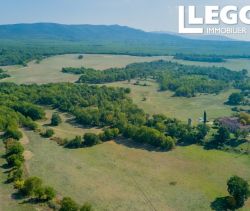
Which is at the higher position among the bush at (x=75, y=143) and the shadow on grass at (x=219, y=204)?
the bush at (x=75, y=143)

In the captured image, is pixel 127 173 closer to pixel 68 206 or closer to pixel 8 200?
pixel 68 206

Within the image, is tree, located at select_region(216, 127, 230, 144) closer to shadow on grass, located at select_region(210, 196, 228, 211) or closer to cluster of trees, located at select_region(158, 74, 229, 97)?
shadow on grass, located at select_region(210, 196, 228, 211)

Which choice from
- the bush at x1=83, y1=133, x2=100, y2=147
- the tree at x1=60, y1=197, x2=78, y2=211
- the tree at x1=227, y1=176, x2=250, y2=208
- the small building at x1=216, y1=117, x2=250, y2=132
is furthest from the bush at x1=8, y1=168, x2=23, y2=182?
the small building at x1=216, y1=117, x2=250, y2=132

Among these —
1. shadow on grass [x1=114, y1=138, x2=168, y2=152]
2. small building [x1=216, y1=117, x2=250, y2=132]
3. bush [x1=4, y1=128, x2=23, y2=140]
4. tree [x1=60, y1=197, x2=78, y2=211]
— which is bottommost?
shadow on grass [x1=114, y1=138, x2=168, y2=152]

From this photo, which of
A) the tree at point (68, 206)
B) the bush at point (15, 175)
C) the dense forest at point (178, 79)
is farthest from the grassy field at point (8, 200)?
the dense forest at point (178, 79)

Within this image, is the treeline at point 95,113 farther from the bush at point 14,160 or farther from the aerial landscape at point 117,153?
the bush at point 14,160
